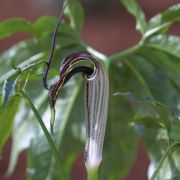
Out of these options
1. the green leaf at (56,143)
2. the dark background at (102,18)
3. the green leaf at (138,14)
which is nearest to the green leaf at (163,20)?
the green leaf at (138,14)

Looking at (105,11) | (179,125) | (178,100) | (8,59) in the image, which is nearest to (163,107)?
(179,125)

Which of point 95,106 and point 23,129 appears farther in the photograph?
point 23,129

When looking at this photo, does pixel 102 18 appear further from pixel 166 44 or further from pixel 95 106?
pixel 95 106

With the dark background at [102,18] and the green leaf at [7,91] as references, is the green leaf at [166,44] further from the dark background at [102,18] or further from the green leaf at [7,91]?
the dark background at [102,18]

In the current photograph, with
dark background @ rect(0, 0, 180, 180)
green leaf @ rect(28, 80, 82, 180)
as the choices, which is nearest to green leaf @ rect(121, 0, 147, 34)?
green leaf @ rect(28, 80, 82, 180)

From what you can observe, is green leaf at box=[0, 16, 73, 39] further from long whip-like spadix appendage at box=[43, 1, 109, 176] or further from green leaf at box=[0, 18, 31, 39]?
long whip-like spadix appendage at box=[43, 1, 109, 176]

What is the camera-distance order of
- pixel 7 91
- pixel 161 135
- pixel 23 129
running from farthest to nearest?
1. pixel 23 129
2. pixel 161 135
3. pixel 7 91

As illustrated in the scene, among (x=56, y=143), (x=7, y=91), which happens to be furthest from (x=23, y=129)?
(x=7, y=91)

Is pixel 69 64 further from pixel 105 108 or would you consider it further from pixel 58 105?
pixel 58 105

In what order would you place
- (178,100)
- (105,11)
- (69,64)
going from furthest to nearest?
(105,11), (178,100), (69,64)
